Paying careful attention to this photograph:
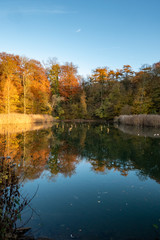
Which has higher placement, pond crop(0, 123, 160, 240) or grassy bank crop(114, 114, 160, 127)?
grassy bank crop(114, 114, 160, 127)

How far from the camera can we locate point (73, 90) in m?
48.9

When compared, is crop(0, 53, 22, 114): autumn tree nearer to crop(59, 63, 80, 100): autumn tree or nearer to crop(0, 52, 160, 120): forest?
crop(0, 52, 160, 120): forest

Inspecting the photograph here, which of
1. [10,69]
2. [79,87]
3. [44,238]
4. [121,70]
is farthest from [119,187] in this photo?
[121,70]

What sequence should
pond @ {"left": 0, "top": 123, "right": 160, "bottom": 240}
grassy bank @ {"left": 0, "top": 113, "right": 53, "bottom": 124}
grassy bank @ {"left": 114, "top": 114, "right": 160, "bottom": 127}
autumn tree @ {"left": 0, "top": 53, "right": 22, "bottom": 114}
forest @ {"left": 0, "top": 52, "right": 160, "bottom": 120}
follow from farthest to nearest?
forest @ {"left": 0, "top": 52, "right": 160, "bottom": 120}, autumn tree @ {"left": 0, "top": 53, "right": 22, "bottom": 114}, grassy bank @ {"left": 0, "top": 113, "right": 53, "bottom": 124}, grassy bank @ {"left": 114, "top": 114, "right": 160, "bottom": 127}, pond @ {"left": 0, "top": 123, "right": 160, "bottom": 240}

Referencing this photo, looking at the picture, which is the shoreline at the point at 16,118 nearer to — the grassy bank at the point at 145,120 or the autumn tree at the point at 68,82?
the autumn tree at the point at 68,82

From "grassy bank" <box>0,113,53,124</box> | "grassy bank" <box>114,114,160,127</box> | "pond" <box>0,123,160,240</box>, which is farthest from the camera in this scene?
"grassy bank" <box>0,113,53,124</box>

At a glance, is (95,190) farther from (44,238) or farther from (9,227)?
(9,227)

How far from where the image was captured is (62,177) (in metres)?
5.98

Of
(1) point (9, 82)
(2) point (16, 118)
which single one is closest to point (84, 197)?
(2) point (16, 118)

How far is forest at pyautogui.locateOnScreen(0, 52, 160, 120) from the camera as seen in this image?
34.3 metres

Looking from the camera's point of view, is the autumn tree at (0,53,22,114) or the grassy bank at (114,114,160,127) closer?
the grassy bank at (114,114,160,127)

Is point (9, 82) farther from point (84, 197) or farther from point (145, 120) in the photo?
point (84, 197)

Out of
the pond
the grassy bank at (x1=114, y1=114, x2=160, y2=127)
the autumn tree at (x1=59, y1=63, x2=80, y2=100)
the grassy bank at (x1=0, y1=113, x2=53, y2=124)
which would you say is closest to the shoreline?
the grassy bank at (x1=0, y1=113, x2=53, y2=124)

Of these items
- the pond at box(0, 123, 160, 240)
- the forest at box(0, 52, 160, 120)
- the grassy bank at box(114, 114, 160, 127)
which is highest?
the forest at box(0, 52, 160, 120)
